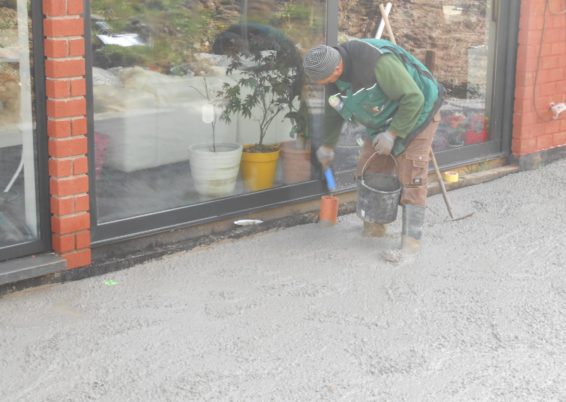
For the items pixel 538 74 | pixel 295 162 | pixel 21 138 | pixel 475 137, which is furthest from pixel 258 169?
pixel 538 74

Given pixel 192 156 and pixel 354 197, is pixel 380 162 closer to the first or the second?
pixel 354 197

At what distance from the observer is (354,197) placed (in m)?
6.73

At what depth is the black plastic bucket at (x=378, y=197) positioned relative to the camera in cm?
578

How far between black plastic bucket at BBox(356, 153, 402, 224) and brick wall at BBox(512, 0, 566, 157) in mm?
2392

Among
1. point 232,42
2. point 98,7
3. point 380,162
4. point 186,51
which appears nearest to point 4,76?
point 98,7

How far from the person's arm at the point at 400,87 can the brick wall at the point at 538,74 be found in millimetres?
2724

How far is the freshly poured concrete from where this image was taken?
13.3ft

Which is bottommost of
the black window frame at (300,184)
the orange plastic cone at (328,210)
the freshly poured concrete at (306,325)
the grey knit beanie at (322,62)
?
the freshly poured concrete at (306,325)

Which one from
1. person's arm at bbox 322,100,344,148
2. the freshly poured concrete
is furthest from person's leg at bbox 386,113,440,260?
person's arm at bbox 322,100,344,148

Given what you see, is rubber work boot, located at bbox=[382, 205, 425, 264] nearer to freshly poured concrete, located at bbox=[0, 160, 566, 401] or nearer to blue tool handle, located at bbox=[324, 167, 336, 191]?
freshly poured concrete, located at bbox=[0, 160, 566, 401]

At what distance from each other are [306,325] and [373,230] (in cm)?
160

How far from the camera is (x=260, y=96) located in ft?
20.4

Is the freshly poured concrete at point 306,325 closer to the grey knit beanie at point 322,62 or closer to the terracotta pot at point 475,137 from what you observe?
the grey knit beanie at point 322,62

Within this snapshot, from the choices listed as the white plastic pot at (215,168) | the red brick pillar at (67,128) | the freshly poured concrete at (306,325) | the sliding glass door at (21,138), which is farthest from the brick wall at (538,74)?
the sliding glass door at (21,138)
